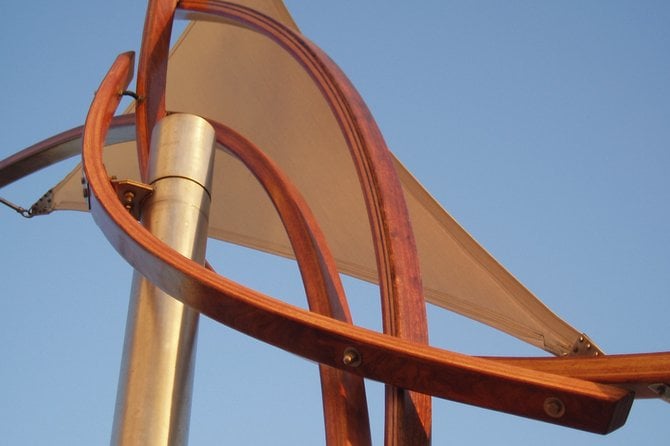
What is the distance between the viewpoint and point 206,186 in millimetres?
2191

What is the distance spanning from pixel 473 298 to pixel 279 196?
2158mm

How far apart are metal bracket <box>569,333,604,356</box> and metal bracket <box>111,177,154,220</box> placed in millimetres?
1726

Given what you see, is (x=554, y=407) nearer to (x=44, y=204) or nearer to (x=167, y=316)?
(x=167, y=316)

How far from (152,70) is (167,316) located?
0.83 meters

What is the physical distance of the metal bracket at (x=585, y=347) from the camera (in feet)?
10.9

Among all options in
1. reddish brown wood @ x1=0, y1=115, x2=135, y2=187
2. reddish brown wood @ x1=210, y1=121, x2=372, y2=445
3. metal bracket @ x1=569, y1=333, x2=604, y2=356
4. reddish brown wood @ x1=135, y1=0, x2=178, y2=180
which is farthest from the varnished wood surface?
metal bracket @ x1=569, y1=333, x2=604, y2=356

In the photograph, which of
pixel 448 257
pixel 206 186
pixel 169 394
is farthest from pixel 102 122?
pixel 448 257

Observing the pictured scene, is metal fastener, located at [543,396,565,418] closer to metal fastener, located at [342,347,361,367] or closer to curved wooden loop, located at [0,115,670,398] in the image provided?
curved wooden loop, located at [0,115,670,398]

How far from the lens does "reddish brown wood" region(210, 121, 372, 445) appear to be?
5.65 ft

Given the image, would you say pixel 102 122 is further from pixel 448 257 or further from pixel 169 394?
pixel 448 257

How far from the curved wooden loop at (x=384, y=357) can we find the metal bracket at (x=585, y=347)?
1.88 metres

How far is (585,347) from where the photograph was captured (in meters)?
3.41

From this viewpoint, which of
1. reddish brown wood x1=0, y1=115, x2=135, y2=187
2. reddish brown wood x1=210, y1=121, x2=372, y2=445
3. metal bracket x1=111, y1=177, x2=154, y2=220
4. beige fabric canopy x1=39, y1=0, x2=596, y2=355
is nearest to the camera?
reddish brown wood x1=210, y1=121, x2=372, y2=445

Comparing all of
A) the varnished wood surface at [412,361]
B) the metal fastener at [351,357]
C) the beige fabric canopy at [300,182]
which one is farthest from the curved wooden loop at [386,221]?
the beige fabric canopy at [300,182]
